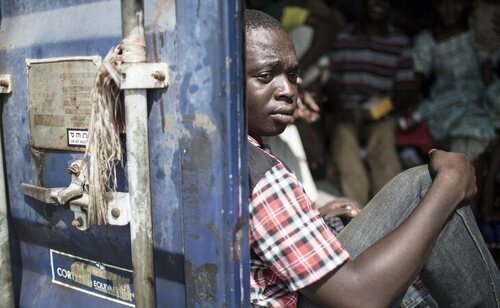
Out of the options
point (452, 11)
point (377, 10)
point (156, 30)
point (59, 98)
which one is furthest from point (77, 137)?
point (452, 11)

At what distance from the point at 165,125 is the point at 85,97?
0.93 ft

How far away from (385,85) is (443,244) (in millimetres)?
2959

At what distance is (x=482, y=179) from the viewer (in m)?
4.09

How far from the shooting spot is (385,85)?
444 cm

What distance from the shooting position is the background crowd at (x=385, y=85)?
4.25 meters

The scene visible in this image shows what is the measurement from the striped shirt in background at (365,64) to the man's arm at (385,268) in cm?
306

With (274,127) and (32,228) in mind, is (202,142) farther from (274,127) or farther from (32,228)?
(32,228)

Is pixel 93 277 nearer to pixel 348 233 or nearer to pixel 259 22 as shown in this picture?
pixel 348 233

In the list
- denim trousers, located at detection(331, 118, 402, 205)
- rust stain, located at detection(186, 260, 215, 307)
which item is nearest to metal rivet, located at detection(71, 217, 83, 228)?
rust stain, located at detection(186, 260, 215, 307)

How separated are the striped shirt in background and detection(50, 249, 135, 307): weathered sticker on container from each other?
3.04m

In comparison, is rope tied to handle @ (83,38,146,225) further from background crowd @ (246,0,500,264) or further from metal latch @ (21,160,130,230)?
background crowd @ (246,0,500,264)

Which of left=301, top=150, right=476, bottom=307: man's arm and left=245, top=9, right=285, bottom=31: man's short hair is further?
left=245, top=9, right=285, bottom=31: man's short hair

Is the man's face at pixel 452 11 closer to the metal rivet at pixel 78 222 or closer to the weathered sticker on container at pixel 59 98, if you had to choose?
the weathered sticker on container at pixel 59 98

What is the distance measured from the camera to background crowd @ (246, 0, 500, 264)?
4250mm
